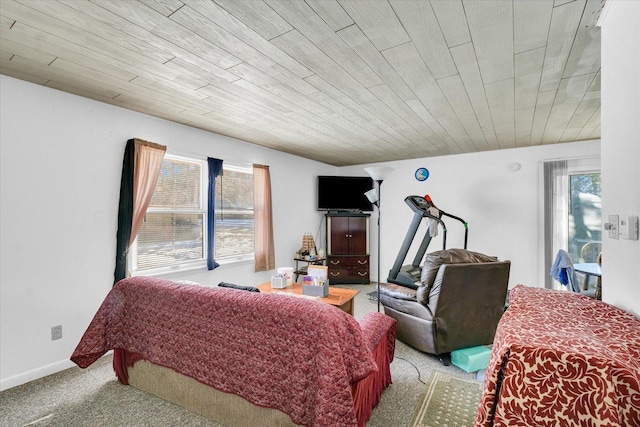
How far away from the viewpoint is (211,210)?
3.69m

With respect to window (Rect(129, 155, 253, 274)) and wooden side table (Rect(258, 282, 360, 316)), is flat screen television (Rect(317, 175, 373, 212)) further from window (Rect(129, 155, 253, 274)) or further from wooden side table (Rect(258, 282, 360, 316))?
wooden side table (Rect(258, 282, 360, 316))

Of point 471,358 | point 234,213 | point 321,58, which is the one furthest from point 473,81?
point 234,213

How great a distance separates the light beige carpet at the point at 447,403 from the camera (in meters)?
1.84

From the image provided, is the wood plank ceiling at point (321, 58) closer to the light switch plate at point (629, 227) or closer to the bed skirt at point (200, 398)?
the light switch plate at point (629, 227)

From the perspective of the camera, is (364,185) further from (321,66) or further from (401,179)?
(321,66)

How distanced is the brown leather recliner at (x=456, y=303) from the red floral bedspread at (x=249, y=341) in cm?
69

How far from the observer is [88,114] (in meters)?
2.61

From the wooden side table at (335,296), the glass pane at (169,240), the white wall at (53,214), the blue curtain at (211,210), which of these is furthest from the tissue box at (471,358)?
the white wall at (53,214)

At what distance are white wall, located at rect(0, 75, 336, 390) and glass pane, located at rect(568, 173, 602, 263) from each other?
537 cm

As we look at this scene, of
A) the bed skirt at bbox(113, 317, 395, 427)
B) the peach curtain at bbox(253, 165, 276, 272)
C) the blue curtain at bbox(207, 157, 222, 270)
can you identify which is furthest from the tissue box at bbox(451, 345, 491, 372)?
the blue curtain at bbox(207, 157, 222, 270)

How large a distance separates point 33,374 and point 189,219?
6.11 feet

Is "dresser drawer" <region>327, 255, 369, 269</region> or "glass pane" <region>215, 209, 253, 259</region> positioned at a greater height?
"glass pane" <region>215, 209, 253, 259</region>

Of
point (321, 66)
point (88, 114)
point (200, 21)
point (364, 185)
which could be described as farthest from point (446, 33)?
point (364, 185)

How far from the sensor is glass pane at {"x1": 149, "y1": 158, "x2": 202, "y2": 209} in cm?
327
